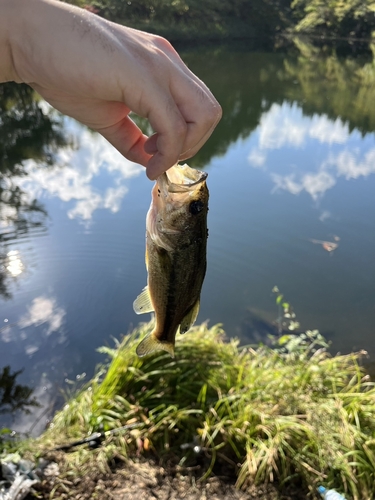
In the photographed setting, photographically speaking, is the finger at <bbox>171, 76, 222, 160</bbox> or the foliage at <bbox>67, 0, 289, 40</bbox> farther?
the foliage at <bbox>67, 0, 289, 40</bbox>

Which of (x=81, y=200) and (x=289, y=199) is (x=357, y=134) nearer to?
(x=289, y=199)

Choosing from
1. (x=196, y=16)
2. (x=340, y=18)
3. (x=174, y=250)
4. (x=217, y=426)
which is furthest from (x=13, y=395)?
(x=340, y=18)

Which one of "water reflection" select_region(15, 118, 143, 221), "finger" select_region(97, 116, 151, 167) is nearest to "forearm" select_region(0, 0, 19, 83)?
"finger" select_region(97, 116, 151, 167)

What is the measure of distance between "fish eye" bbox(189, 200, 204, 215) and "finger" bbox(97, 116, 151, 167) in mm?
239

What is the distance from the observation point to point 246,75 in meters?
23.8

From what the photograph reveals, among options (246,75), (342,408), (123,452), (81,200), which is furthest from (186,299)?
(246,75)

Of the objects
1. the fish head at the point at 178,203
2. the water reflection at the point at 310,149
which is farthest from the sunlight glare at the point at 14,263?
the water reflection at the point at 310,149

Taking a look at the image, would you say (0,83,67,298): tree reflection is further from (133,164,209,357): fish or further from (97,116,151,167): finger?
(97,116,151,167): finger

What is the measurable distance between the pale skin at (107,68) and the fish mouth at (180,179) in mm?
187

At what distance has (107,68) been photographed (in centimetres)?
123

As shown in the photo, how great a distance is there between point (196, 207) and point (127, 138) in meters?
0.38

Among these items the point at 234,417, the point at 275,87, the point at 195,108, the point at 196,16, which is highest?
the point at 196,16

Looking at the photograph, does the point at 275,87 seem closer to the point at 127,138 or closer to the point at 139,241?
the point at 139,241

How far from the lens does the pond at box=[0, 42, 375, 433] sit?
5.13 metres
